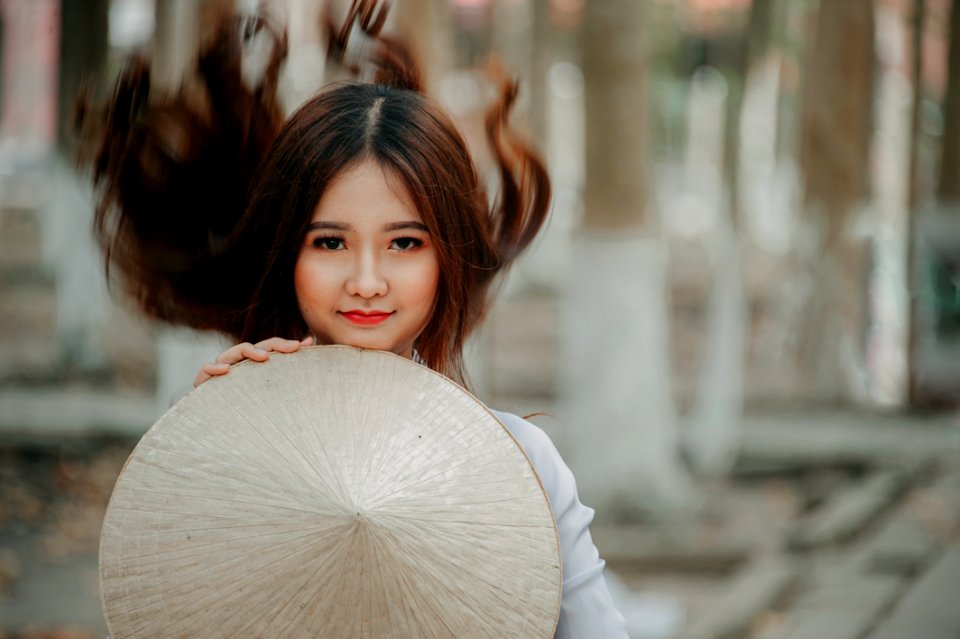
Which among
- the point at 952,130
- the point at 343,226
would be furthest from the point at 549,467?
the point at 952,130

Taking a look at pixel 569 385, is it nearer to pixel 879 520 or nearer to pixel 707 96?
pixel 879 520

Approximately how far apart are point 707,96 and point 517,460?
3339cm

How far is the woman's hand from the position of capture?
1.73 m

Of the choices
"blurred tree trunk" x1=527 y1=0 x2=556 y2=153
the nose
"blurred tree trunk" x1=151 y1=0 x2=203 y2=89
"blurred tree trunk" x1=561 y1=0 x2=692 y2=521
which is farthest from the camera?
"blurred tree trunk" x1=527 y1=0 x2=556 y2=153

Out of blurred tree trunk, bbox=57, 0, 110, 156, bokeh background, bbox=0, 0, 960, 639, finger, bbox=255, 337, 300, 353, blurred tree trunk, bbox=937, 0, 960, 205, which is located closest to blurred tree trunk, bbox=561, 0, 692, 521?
bokeh background, bbox=0, 0, 960, 639

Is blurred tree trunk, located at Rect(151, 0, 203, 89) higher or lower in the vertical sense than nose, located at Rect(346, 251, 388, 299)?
higher

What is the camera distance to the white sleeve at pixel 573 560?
5.77 ft

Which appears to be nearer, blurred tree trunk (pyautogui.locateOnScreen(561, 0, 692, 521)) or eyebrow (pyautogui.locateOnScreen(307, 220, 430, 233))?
eyebrow (pyautogui.locateOnScreen(307, 220, 430, 233))

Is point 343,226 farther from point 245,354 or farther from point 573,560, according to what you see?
point 573,560

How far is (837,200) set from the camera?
32.4 feet

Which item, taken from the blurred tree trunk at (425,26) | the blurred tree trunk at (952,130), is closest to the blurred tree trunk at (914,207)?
the blurred tree trunk at (952,130)

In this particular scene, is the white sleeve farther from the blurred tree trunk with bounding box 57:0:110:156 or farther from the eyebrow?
the blurred tree trunk with bounding box 57:0:110:156

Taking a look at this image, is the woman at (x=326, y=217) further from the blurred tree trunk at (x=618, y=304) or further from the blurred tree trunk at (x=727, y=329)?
the blurred tree trunk at (x=727, y=329)

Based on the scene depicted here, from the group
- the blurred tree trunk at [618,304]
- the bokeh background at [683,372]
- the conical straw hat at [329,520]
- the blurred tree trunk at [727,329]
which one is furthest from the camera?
the blurred tree trunk at [727,329]
